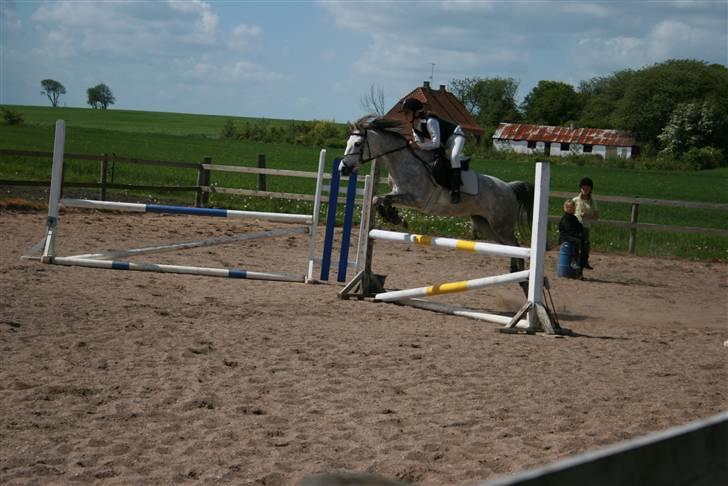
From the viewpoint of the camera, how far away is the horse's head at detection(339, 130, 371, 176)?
10.0 meters

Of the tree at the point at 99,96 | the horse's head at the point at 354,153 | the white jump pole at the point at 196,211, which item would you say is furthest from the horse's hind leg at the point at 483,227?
the tree at the point at 99,96

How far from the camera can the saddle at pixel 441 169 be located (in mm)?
10164

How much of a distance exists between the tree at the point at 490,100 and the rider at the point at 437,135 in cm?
9430

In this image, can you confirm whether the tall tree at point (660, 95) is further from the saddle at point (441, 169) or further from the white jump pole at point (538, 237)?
the white jump pole at point (538, 237)

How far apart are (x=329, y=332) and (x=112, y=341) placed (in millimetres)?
1859

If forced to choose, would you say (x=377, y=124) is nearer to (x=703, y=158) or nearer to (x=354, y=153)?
(x=354, y=153)

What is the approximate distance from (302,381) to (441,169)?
4.62 meters

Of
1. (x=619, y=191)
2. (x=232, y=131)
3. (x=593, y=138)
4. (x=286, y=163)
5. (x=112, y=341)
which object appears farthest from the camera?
(x=593, y=138)

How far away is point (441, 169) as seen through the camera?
10.2 metres

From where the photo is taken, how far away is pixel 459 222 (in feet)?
66.6

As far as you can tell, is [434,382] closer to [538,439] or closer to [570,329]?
[538,439]

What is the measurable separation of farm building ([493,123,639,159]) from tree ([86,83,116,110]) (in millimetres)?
78705

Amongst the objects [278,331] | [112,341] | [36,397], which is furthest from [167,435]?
[278,331]

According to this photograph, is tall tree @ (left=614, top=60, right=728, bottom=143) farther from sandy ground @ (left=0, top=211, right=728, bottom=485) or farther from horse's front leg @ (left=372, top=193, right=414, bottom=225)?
sandy ground @ (left=0, top=211, right=728, bottom=485)
